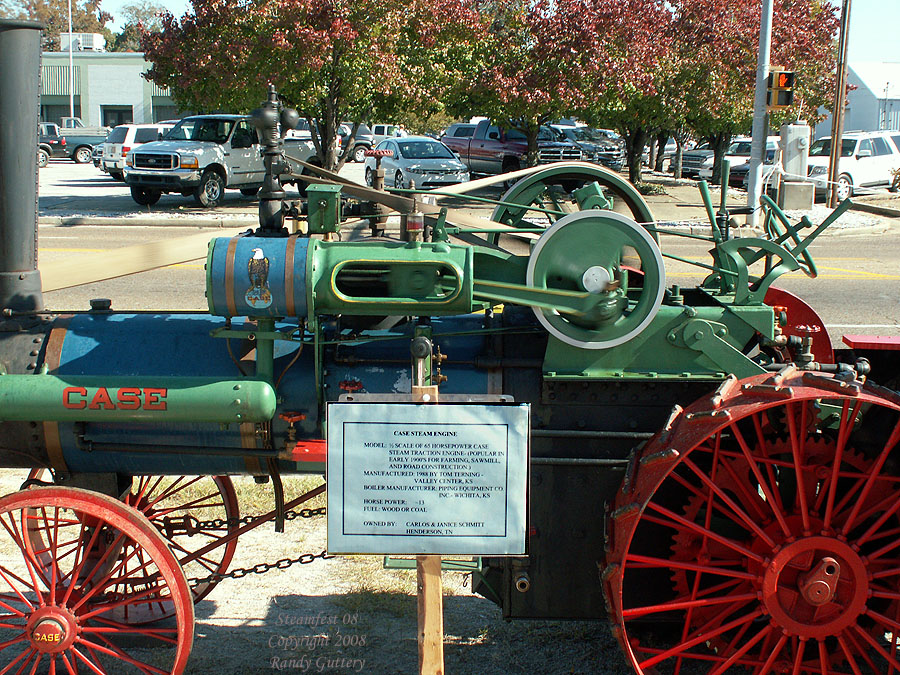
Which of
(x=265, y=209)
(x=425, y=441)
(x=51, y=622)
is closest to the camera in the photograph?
(x=425, y=441)

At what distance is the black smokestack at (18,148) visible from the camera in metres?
3.38

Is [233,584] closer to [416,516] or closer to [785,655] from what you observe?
[416,516]

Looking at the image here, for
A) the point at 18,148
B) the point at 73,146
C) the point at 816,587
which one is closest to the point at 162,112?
the point at 73,146

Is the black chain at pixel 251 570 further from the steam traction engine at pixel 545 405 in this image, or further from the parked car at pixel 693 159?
the parked car at pixel 693 159

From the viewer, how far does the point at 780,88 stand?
15.2 meters

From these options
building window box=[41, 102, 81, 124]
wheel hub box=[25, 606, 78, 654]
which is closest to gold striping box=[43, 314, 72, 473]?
wheel hub box=[25, 606, 78, 654]

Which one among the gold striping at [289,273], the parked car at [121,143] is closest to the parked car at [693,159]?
the parked car at [121,143]

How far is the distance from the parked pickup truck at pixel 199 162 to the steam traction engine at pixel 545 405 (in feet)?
52.3

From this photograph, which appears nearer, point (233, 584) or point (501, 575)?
point (501, 575)

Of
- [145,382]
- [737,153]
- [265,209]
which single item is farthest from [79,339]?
[737,153]

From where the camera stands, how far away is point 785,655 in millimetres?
3240

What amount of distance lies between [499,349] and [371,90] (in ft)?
48.9

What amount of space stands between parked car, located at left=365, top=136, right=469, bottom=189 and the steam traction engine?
1888cm

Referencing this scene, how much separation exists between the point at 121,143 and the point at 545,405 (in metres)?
27.5
